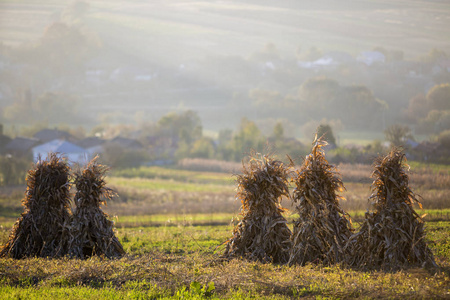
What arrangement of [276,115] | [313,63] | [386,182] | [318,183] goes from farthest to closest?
[313,63] < [276,115] < [318,183] < [386,182]

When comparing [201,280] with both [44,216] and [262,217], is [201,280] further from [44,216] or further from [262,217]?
[44,216]

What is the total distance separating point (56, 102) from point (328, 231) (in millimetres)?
155712

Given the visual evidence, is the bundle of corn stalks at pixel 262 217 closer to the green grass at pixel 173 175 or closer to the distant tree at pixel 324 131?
the distant tree at pixel 324 131

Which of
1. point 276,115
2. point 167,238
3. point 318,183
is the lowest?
point 167,238

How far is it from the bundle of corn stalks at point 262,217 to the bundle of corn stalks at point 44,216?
5.65 m

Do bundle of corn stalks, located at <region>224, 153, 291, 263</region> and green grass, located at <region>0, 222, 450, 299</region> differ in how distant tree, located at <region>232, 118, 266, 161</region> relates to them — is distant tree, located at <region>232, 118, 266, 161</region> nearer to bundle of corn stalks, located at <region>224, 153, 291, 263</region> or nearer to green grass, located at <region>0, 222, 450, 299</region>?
bundle of corn stalks, located at <region>224, 153, 291, 263</region>

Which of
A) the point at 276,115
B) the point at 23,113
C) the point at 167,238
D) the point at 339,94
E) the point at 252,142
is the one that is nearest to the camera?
the point at 167,238

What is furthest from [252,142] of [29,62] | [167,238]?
[29,62]

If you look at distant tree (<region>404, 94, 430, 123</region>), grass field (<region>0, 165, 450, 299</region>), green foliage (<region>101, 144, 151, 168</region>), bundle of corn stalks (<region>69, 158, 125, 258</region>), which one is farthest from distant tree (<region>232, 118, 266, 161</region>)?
grass field (<region>0, 165, 450, 299</region>)

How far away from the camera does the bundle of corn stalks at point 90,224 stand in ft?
48.1

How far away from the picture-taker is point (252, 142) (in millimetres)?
84250

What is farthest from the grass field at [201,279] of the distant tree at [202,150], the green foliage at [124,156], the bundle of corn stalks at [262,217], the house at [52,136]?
the house at [52,136]

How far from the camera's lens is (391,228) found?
38.3ft

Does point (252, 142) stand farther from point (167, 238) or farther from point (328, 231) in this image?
point (328, 231)
